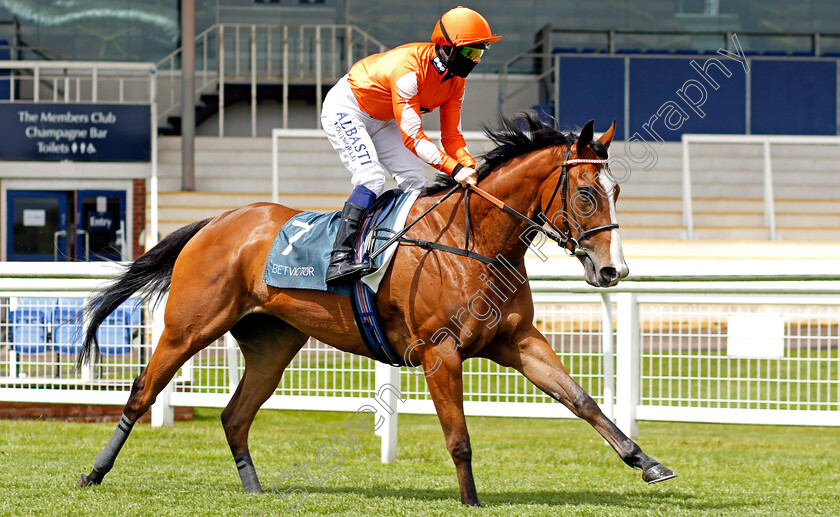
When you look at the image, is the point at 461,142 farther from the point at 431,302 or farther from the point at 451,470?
the point at 451,470

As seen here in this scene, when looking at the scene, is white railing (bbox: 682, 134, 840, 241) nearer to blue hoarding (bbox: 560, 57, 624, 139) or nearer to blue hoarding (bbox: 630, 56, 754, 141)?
blue hoarding (bbox: 630, 56, 754, 141)

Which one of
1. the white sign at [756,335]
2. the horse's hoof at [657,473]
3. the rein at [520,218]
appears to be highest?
the rein at [520,218]

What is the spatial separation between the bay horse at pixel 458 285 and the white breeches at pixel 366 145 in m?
0.27

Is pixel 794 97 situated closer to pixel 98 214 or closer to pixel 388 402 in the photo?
pixel 98 214

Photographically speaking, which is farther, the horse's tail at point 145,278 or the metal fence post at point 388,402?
the metal fence post at point 388,402

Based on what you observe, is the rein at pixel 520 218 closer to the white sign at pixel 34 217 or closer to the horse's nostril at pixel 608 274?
the horse's nostril at pixel 608 274

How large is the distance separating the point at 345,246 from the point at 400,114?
57 centimetres

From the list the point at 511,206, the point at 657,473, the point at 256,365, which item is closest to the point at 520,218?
the point at 511,206

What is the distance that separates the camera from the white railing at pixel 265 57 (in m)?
14.8

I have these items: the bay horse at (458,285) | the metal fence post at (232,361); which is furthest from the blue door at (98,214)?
the bay horse at (458,285)

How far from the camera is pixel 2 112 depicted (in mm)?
13094

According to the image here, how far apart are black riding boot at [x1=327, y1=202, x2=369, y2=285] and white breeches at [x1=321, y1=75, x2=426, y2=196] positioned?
0.56 feet

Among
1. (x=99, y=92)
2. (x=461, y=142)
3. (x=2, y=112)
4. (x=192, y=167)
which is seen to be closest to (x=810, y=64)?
(x=192, y=167)

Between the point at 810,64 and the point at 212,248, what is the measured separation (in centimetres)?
1371
